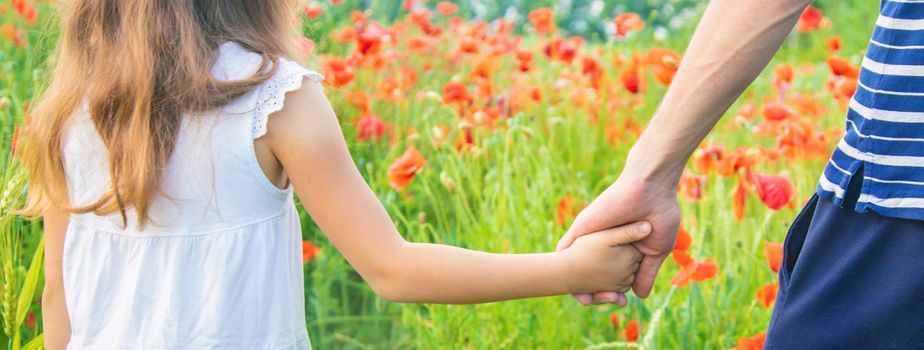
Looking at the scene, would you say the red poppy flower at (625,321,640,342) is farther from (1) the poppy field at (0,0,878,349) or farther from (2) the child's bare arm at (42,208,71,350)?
(2) the child's bare arm at (42,208,71,350)

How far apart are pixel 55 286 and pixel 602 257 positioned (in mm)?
715

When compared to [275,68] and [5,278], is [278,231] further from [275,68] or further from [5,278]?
[5,278]

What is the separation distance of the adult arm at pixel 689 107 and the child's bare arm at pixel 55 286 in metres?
0.67

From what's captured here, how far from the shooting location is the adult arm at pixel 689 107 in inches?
46.1

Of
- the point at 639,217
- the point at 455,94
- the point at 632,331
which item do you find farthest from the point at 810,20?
the point at 639,217

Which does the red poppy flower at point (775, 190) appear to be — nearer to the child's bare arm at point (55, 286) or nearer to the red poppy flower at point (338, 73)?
the red poppy flower at point (338, 73)

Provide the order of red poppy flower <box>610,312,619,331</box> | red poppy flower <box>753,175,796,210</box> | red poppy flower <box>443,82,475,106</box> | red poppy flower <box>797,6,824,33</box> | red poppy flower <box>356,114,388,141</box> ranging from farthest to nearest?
red poppy flower <box>797,6,824,33</box> → red poppy flower <box>356,114,388,141</box> → red poppy flower <box>443,82,475,106</box> → red poppy flower <box>610,312,619,331</box> → red poppy flower <box>753,175,796,210</box>

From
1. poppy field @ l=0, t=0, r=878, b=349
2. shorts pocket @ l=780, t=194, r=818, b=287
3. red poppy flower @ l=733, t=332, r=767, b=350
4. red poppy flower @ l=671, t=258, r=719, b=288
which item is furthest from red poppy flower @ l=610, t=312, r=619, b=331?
shorts pocket @ l=780, t=194, r=818, b=287

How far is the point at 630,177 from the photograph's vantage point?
1.42 meters

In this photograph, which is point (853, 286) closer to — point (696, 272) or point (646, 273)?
point (646, 273)

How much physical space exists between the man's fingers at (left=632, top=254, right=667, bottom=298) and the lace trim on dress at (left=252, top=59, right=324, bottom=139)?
1.96 feet

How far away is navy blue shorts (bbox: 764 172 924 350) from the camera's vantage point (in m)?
1.00

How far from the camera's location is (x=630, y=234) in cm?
146

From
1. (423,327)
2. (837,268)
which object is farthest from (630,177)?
(423,327)
